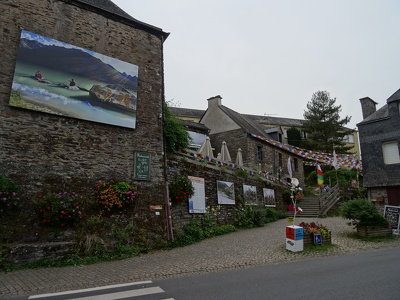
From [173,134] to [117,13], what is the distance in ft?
17.7

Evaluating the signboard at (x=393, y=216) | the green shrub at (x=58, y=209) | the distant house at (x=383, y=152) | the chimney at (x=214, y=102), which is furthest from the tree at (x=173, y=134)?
the chimney at (x=214, y=102)

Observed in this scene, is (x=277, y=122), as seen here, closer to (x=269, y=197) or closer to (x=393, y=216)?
(x=269, y=197)

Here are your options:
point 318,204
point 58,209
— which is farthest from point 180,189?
point 318,204

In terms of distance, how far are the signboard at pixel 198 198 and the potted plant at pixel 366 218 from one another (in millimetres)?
5757

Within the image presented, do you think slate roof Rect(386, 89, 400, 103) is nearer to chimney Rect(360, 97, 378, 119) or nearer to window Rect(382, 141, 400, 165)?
window Rect(382, 141, 400, 165)

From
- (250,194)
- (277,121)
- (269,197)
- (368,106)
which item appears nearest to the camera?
(250,194)

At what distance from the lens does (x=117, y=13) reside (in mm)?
11086

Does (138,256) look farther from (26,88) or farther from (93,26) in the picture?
(93,26)

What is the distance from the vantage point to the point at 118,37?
10.9 metres

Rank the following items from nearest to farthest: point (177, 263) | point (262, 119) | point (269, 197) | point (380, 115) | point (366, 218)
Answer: point (177, 263) → point (366, 218) → point (380, 115) → point (269, 197) → point (262, 119)

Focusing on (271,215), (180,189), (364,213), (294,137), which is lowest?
(271,215)

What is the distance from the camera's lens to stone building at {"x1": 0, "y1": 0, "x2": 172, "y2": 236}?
816 cm

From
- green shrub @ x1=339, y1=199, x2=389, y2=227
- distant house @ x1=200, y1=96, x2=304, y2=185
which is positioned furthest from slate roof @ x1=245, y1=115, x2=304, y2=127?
green shrub @ x1=339, y1=199, x2=389, y2=227

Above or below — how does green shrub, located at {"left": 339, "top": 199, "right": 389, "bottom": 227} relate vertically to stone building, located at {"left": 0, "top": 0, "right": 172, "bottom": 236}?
below
